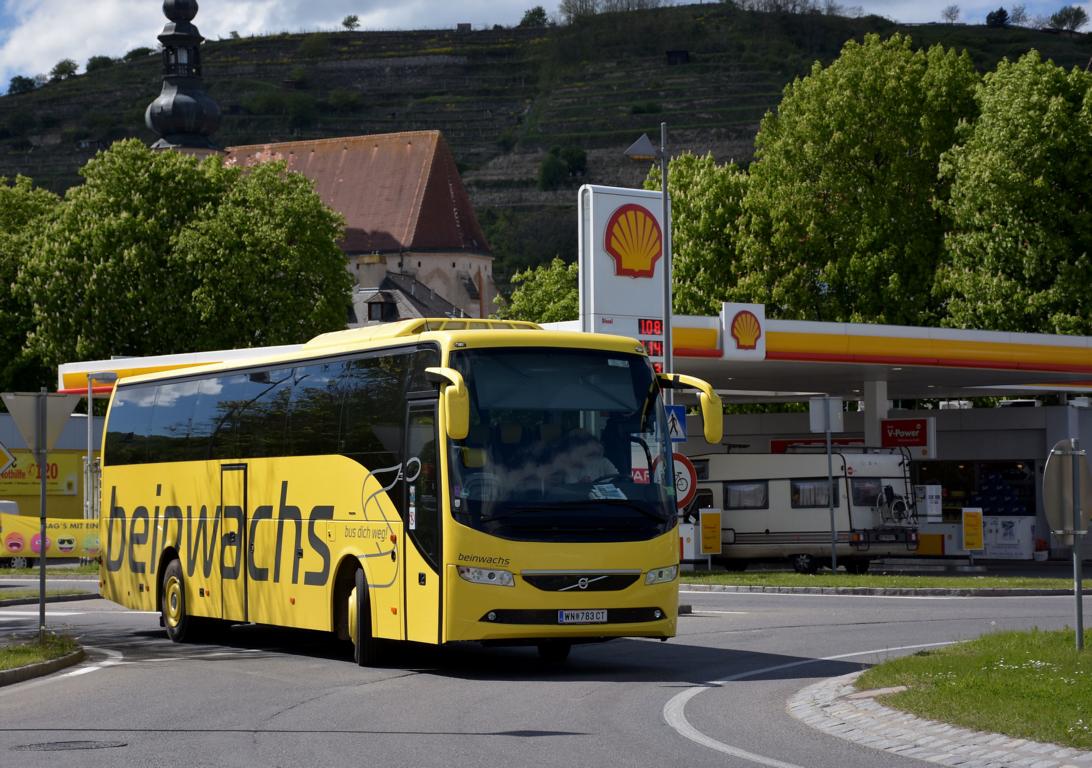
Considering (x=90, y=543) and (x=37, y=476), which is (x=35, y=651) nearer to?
(x=90, y=543)

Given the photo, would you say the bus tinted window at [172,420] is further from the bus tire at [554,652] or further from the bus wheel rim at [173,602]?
the bus tire at [554,652]

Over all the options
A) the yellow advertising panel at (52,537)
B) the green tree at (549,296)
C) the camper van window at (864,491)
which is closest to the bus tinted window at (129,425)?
the yellow advertising panel at (52,537)

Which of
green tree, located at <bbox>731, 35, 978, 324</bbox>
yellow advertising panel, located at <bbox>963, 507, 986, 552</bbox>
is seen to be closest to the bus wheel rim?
yellow advertising panel, located at <bbox>963, 507, 986, 552</bbox>

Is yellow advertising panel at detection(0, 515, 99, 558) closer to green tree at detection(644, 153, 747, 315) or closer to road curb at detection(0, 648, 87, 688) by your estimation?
road curb at detection(0, 648, 87, 688)

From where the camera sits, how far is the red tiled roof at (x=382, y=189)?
481 ft

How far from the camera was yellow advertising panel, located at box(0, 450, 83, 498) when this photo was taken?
53.1m

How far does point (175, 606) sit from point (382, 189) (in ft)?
421

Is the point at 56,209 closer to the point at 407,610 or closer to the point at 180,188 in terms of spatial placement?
the point at 180,188

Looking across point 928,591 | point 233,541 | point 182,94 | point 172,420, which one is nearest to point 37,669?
point 233,541

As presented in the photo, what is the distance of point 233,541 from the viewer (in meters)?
20.0

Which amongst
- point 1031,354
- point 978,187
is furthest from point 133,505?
point 978,187

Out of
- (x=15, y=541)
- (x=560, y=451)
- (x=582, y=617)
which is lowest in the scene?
(x=15, y=541)

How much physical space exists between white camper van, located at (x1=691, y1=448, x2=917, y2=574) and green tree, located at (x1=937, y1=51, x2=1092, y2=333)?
13275 mm

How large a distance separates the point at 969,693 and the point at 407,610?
5697 mm
